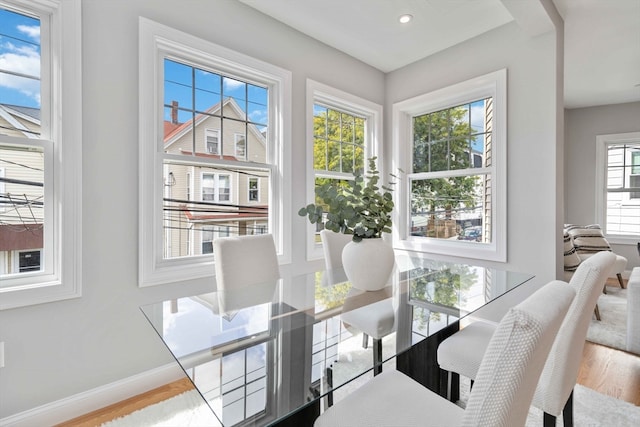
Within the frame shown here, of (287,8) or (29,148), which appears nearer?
(29,148)

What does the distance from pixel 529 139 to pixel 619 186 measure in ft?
13.1

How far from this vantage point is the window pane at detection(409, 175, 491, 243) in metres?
3.09

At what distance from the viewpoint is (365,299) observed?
1.62m

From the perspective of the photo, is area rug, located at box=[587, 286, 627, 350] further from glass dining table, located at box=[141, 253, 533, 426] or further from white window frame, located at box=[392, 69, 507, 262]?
glass dining table, located at box=[141, 253, 533, 426]

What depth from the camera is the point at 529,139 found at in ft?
8.55

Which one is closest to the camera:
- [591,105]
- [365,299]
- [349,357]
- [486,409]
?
[486,409]

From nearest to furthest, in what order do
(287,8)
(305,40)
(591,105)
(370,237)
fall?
(370,237) < (287,8) < (305,40) < (591,105)

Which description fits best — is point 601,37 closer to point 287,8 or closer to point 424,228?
point 424,228

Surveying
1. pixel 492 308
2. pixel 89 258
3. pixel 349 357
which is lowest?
pixel 492 308

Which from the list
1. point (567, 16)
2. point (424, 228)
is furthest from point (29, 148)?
point (567, 16)

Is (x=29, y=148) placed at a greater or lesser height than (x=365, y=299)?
greater

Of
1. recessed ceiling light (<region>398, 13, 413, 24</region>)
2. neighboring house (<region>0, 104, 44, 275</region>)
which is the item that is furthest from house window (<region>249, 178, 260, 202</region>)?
recessed ceiling light (<region>398, 13, 413, 24</region>)

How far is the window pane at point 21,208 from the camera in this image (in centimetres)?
167

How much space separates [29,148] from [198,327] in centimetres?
145
